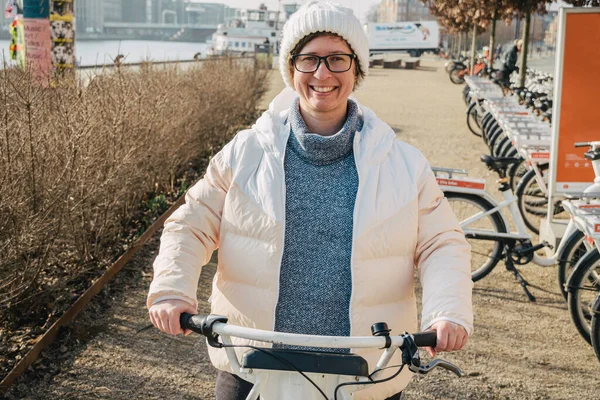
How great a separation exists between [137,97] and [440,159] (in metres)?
6.22

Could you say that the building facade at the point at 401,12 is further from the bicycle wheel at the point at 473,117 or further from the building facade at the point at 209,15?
the bicycle wheel at the point at 473,117

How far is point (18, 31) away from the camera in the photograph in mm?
9344

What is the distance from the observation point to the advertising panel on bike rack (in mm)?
6406

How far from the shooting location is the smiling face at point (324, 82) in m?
2.31

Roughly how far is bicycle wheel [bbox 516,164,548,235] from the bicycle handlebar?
19.0ft

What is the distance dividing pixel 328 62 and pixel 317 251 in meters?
0.57

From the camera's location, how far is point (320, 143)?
225 cm

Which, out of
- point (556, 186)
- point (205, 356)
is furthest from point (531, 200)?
point (205, 356)

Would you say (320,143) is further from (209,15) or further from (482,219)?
(209,15)

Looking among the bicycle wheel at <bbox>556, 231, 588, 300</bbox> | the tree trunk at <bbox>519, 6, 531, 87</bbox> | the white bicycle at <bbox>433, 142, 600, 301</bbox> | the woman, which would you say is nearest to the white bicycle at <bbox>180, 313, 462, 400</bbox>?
the woman

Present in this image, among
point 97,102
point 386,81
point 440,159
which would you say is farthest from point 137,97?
point 386,81

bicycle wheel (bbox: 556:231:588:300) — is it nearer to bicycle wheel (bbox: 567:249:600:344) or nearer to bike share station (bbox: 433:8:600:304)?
bike share station (bbox: 433:8:600:304)

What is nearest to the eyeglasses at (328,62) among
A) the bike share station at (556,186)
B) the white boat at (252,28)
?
the bike share station at (556,186)

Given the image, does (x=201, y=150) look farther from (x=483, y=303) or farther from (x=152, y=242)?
(x=483, y=303)
